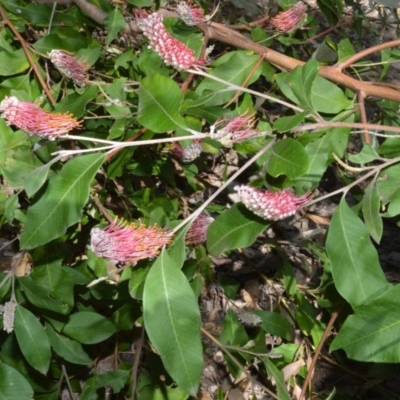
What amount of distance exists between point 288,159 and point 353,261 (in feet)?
0.71

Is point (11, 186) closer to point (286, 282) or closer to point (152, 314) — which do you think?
point (152, 314)

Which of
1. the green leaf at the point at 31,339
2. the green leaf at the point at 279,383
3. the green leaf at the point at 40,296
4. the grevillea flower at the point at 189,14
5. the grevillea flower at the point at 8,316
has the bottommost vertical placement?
the green leaf at the point at 279,383

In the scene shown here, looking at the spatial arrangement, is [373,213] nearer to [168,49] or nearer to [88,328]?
[168,49]

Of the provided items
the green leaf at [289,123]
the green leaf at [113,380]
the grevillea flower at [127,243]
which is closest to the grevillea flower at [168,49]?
the green leaf at [289,123]

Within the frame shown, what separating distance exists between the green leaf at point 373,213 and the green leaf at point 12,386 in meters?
0.66

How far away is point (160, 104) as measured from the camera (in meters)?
0.95

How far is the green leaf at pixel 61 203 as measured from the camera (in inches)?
36.8

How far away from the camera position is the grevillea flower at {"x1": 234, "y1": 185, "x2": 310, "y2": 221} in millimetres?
928

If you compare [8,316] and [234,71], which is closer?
[8,316]

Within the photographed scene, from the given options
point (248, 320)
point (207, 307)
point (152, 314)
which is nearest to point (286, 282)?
point (248, 320)

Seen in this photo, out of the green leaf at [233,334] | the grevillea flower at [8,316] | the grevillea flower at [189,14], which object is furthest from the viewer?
the green leaf at [233,334]

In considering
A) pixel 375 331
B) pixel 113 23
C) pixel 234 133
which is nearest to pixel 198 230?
pixel 234 133

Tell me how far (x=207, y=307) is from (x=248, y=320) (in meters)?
0.30

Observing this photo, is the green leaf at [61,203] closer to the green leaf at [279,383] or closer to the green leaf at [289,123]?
the green leaf at [289,123]
